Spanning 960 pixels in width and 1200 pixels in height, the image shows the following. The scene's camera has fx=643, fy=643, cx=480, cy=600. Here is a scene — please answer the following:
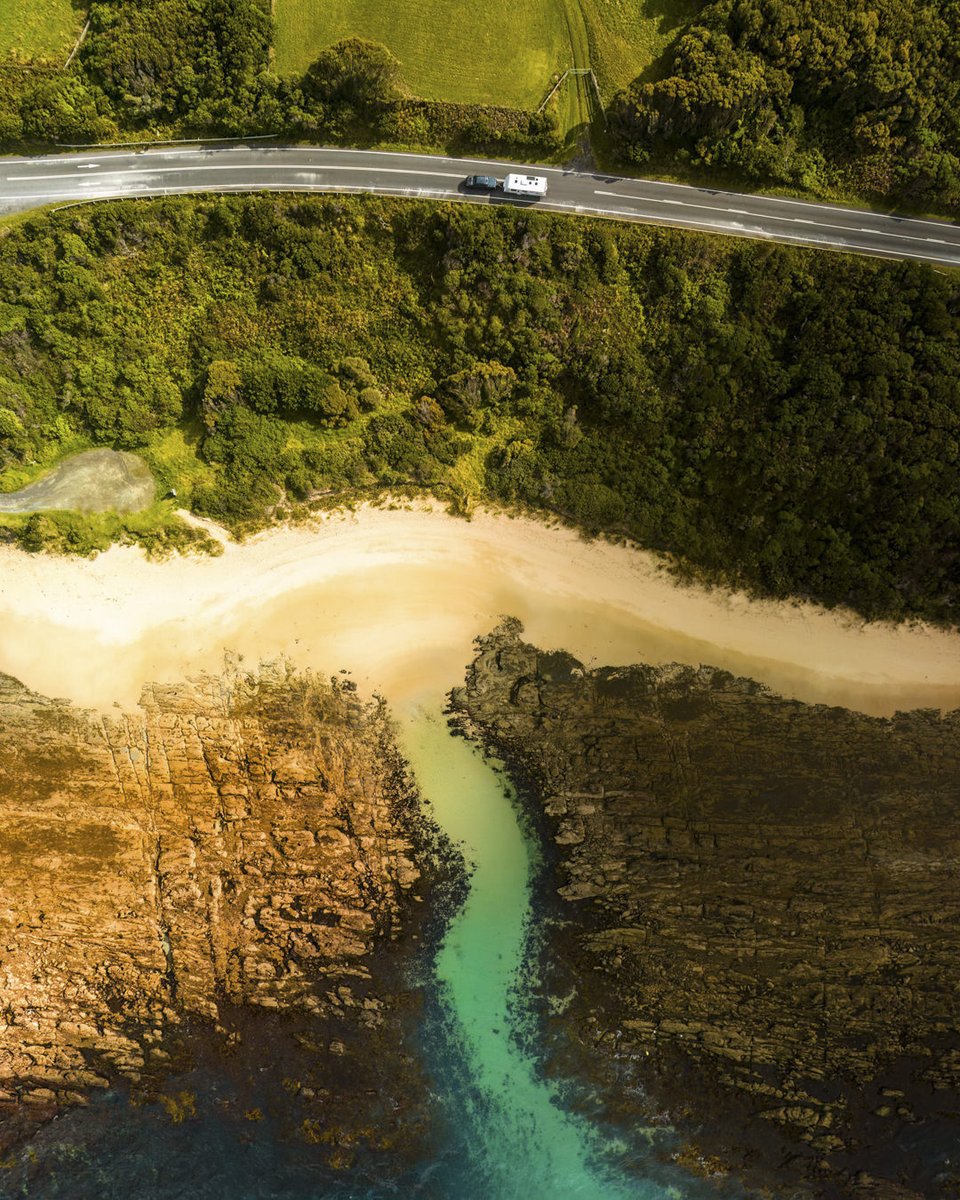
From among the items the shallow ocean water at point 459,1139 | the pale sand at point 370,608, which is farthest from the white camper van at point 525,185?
the shallow ocean water at point 459,1139

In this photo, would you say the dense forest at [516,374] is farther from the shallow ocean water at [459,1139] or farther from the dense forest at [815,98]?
the shallow ocean water at [459,1139]

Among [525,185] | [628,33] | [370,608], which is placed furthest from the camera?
[370,608]

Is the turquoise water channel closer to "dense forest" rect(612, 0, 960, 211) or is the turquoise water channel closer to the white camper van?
the white camper van

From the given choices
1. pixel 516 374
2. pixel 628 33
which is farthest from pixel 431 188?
pixel 628 33

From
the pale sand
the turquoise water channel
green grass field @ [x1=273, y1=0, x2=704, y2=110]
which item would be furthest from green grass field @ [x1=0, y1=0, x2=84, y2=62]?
the turquoise water channel

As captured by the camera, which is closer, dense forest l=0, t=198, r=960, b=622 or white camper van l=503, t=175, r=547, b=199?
dense forest l=0, t=198, r=960, b=622

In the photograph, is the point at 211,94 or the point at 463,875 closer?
the point at 463,875

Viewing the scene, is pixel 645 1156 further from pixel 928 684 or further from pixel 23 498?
pixel 23 498

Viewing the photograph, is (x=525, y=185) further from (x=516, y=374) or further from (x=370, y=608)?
(x=370, y=608)
